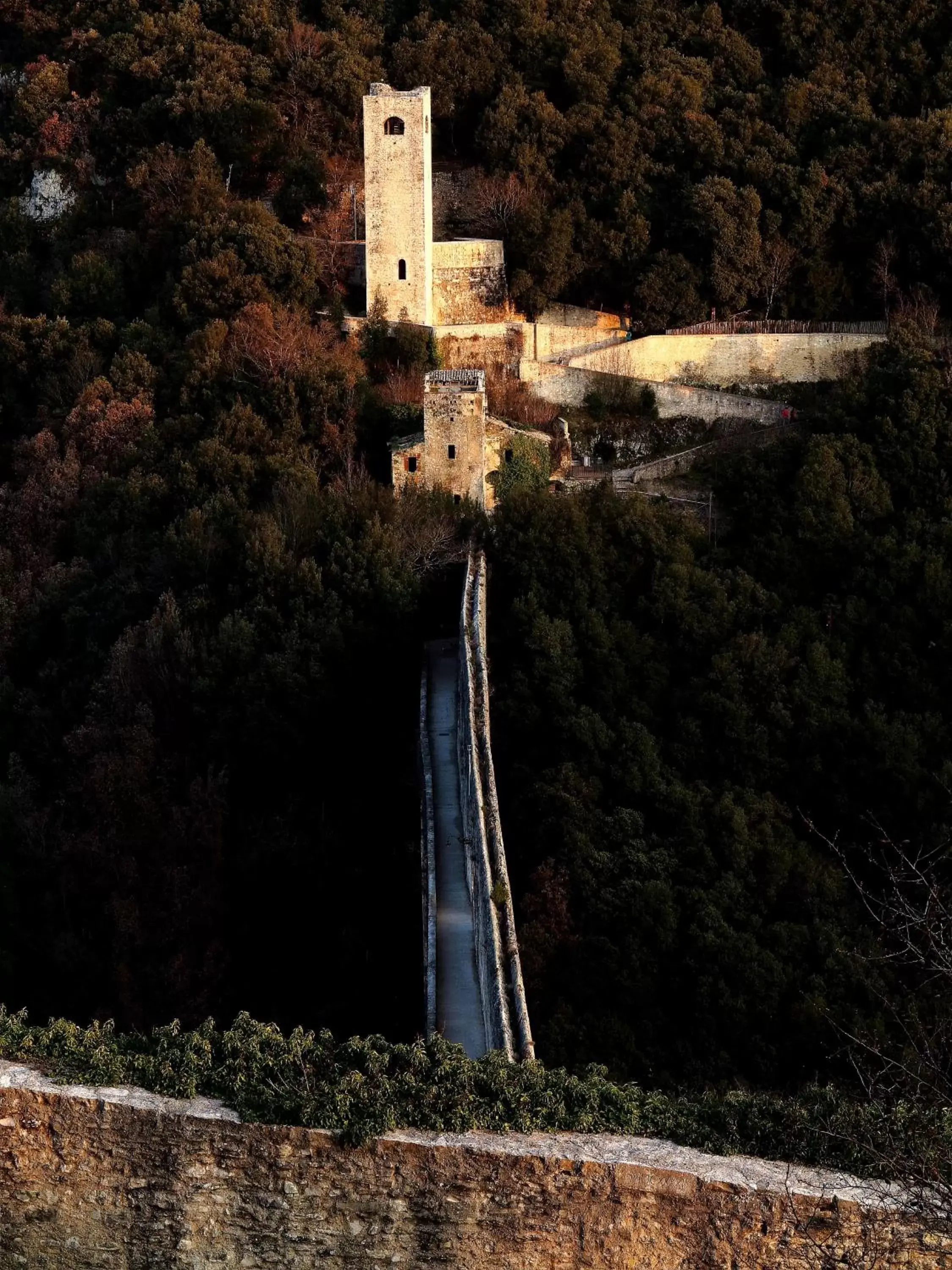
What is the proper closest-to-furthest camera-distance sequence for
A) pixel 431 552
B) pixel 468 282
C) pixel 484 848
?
pixel 484 848 → pixel 431 552 → pixel 468 282

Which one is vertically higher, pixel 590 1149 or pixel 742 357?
pixel 742 357

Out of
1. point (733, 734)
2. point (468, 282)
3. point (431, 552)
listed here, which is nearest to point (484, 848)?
point (733, 734)

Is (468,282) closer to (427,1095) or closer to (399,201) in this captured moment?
(399,201)

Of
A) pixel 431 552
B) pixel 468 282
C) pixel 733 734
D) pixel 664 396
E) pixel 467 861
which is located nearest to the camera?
pixel 467 861

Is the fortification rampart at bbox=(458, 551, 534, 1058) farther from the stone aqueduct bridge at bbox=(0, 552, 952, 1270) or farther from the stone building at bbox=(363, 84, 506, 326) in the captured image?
the stone building at bbox=(363, 84, 506, 326)

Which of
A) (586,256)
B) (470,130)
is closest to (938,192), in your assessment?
(586,256)

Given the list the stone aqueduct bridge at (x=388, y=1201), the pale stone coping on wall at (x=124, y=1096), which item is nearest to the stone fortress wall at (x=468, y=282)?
the pale stone coping on wall at (x=124, y=1096)

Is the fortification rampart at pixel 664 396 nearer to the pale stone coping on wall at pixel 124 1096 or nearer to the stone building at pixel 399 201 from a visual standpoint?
the stone building at pixel 399 201
